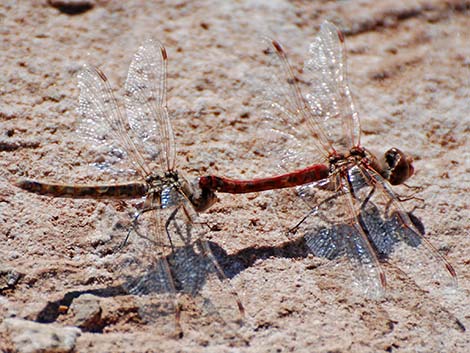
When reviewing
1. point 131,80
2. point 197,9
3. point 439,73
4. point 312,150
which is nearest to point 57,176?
point 131,80

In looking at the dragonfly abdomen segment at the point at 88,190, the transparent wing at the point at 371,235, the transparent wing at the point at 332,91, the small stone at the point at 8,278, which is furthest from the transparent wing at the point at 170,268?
the transparent wing at the point at 332,91

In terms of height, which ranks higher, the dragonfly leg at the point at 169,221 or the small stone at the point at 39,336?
the dragonfly leg at the point at 169,221

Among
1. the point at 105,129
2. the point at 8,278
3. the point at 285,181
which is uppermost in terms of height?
the point at 105,129

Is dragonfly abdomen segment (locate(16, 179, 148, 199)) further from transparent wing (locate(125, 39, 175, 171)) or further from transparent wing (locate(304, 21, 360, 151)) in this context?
transparent wing (locate(304, 21, 360, 151))

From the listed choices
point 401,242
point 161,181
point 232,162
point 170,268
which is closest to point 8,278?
point 170,268

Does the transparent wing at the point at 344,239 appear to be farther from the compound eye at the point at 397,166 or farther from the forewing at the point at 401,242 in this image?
the compound eye at the point at 397,166

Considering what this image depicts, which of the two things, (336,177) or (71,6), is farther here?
(71,6)

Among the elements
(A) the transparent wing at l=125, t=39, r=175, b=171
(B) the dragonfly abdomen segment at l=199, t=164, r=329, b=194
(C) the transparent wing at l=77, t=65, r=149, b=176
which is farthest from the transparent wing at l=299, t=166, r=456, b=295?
(C) the transparent wing at l=77, t=65, r=149, b=176

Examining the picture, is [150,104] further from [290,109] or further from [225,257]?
[225,257]
